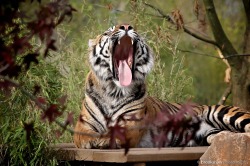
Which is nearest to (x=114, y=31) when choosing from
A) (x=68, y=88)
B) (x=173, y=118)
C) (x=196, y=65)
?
(x=68, y=88)

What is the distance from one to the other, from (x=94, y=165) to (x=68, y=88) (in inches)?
92.9

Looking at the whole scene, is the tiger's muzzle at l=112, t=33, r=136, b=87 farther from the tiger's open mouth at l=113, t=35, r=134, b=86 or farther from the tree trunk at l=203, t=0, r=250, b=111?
the tree trunk at l=203, t=0, r=250, b=111

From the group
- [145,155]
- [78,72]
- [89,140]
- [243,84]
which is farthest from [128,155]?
[243,84]

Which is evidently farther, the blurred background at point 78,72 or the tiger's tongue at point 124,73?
the tiger's tongue at point 124,73

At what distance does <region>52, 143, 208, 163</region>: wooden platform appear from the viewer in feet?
18.5

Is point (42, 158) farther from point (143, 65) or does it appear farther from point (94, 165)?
point (143, 65)

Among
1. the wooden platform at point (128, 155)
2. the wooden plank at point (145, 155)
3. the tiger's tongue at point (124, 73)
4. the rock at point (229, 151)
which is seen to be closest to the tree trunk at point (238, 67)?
the tiger's tongue at point (124, 73)

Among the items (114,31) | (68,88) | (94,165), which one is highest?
(114,31)

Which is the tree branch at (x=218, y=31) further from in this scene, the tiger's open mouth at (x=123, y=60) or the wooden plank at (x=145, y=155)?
the wooden plank at (x=145, y=155)

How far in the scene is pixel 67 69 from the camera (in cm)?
868

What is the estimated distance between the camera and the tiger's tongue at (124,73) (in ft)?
21.3

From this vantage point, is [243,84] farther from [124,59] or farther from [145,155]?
[145,155]

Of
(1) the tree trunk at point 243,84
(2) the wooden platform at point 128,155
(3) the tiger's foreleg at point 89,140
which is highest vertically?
(1) the tree trunk at point 243,84

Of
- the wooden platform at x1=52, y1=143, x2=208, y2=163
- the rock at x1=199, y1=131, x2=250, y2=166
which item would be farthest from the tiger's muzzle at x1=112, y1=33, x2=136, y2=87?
the rock at x1=199, y1=131, x2=250, y2=166
